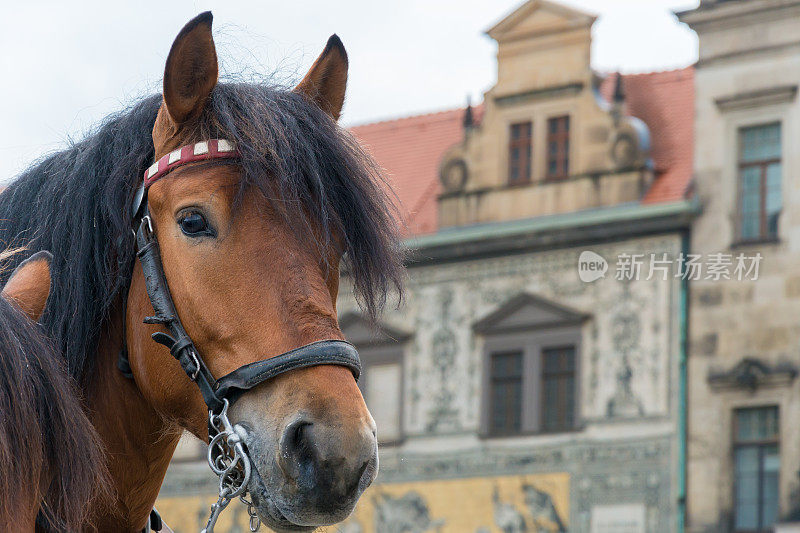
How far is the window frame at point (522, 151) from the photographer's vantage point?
22625mm

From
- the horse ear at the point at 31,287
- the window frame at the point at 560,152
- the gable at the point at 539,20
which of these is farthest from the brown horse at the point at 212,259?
the gable at the point at 539,20

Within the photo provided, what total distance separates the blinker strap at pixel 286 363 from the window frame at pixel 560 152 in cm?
1946

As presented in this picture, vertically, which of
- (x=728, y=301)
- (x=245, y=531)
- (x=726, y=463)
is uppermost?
(x=728, y=301)

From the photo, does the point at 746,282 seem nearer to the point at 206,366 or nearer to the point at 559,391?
the point at 559,391

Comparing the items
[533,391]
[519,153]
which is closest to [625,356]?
[533,391]

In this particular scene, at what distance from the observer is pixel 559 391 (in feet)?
70.1

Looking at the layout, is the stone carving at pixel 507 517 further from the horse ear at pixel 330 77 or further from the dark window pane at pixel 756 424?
the horse ear at pixel 330 77

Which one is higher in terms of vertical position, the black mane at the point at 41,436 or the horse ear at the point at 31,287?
the horse ear at the point at 31,287

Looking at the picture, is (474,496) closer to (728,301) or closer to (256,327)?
(728,301)

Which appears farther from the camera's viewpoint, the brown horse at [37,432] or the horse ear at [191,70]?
the horse ear at [191,70]

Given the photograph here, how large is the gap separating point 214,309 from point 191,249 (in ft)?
0.48

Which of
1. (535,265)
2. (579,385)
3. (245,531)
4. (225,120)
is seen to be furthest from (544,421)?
(225,120)

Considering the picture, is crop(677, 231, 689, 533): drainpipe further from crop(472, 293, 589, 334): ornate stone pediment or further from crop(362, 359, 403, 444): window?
crop(362, 359, 403, 444): window

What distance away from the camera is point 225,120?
10.7 ft
